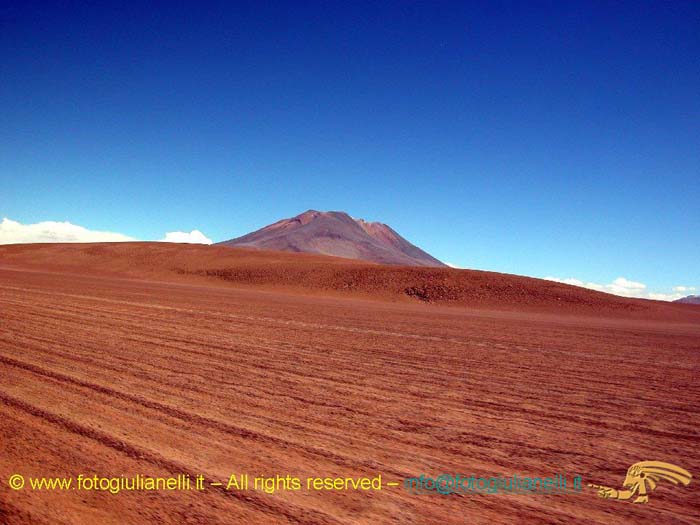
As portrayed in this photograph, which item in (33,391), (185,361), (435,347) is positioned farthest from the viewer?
(435,347)

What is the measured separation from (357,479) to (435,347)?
10.2 meters

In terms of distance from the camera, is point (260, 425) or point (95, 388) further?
point (95, 388)

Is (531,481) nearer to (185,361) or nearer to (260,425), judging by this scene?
(260,425)

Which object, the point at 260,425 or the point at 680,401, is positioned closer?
the point at 260,425

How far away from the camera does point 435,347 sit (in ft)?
46.9

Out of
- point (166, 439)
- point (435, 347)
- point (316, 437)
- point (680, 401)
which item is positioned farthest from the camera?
point (435, 347)

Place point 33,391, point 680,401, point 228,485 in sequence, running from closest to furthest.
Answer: point 228,485 < point 33,391 < point 680,401

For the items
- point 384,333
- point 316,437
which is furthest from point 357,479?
point 384,333

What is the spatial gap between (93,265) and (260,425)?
2979 inches

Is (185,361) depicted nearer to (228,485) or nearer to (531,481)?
(228,485)

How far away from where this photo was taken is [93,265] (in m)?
72.1

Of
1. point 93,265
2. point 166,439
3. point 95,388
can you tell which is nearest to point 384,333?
point 95,388

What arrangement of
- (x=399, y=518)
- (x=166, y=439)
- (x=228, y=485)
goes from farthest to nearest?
(x=166, y=439), (x=228, y=485), (x=399, y=518)

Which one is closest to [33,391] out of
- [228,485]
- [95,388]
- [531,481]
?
[95,388]
